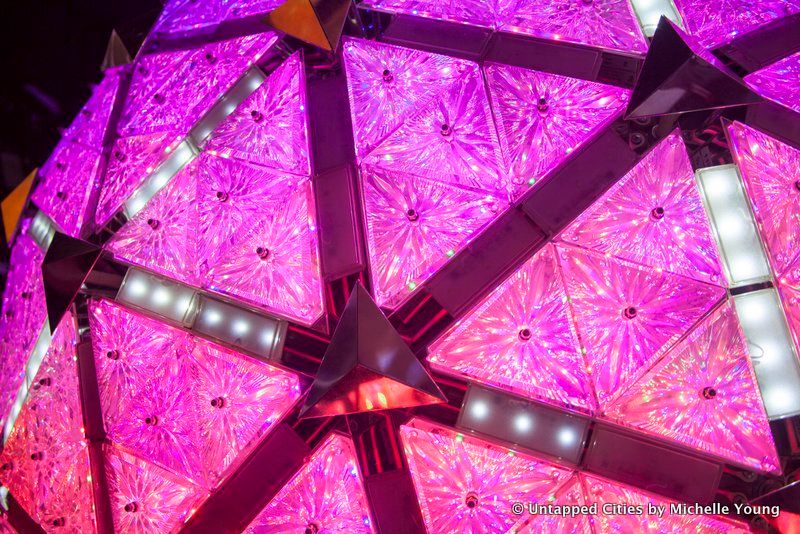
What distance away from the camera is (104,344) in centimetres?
320

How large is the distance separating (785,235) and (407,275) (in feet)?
6.30

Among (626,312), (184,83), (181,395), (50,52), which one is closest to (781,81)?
(626,312)

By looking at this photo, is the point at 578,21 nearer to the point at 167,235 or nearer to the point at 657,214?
the point at 657,214

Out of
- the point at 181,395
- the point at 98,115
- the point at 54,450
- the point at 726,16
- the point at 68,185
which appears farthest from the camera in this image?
the point at 98,115

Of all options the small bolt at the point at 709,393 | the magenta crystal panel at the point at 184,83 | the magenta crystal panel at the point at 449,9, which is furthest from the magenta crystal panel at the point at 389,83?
the small bolt at the point at 709,393

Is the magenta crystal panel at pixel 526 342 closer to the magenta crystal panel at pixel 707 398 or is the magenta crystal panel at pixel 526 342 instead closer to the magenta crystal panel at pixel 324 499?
the magenta crystal panel at pixel 707 398

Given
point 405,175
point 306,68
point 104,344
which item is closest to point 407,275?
point 405,175

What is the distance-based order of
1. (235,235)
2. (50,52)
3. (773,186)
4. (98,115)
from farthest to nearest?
(50,52) < (98,115) < (235,235) < (773,186)

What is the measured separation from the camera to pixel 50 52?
570cm

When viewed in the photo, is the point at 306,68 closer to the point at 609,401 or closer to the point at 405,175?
the point at 405,175

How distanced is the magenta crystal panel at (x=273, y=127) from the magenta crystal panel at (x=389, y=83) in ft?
1.06

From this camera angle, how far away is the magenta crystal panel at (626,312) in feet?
8.89

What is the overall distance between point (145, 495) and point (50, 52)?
489 cm

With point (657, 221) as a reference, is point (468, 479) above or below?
below
